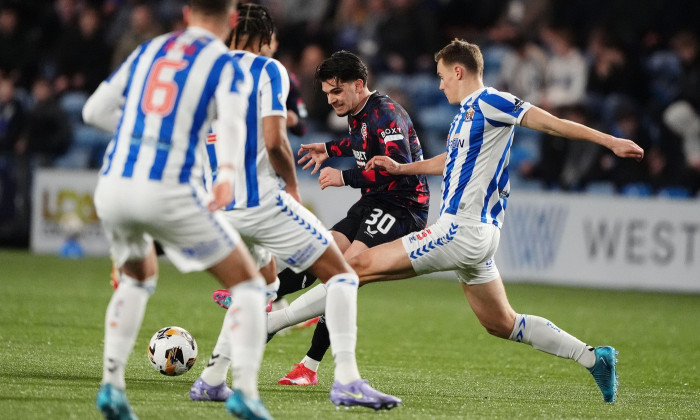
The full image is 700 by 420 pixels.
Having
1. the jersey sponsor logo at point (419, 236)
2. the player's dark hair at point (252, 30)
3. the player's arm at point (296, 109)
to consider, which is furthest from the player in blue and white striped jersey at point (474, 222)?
the player's arm at point (296, 109)

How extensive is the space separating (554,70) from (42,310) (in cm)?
909

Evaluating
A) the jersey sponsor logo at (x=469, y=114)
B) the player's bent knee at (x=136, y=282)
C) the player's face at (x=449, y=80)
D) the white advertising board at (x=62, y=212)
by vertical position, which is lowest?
the white advertising board at (x=62, y=212)

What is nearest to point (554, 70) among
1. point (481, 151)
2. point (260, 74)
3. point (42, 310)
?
point (42, 310)

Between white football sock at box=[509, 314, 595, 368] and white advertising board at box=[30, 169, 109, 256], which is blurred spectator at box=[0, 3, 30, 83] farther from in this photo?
white football sock at box=[509, 314, 595, 368]

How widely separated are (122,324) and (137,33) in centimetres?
1360

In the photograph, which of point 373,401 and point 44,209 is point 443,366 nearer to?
point 373,401

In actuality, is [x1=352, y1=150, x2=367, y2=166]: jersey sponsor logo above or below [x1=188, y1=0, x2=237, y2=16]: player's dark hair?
below

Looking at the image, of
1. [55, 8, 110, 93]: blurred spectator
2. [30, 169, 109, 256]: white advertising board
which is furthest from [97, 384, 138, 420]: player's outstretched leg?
[55, 8, 110, 93]: blurred spectator

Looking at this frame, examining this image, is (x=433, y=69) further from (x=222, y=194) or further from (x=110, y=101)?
(x=222, y=194)

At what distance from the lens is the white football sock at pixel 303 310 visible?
680cm

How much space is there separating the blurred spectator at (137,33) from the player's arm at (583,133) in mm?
12223

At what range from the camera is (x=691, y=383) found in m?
7.71

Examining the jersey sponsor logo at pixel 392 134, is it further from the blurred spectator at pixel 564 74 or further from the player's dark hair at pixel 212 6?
the blurred spectator at pixel 564 74

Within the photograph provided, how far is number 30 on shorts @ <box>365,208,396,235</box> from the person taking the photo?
740cm
